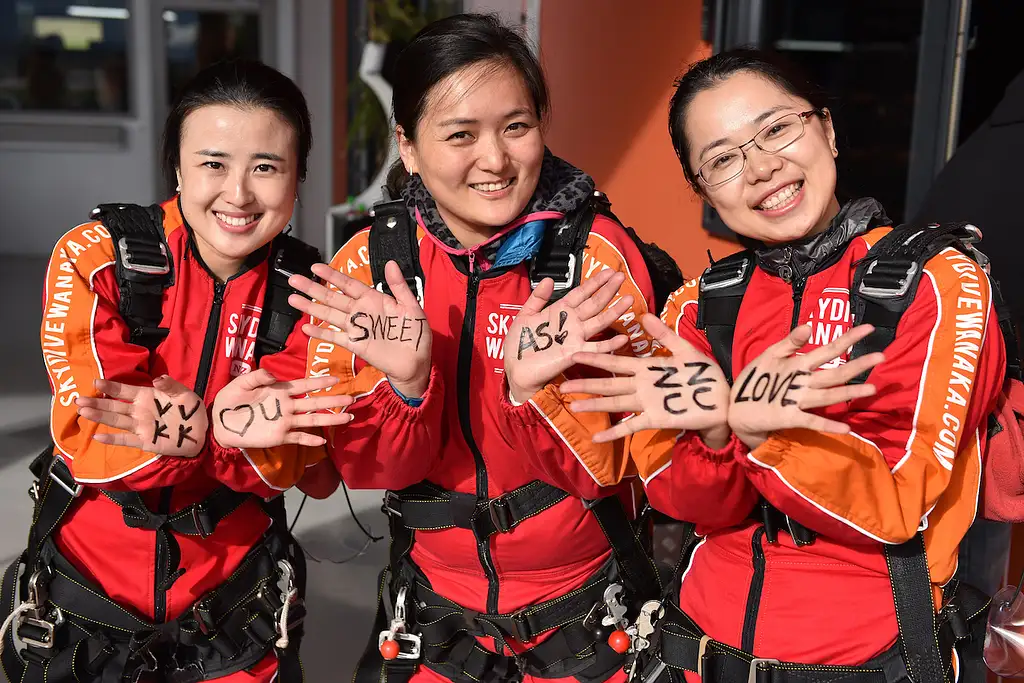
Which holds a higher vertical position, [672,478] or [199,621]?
[672,478]

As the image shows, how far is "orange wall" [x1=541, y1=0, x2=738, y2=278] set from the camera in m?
3.83

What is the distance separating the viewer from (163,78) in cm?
1066

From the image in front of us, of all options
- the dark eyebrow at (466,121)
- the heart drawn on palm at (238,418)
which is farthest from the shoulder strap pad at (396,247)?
the heart drawn on palm at (238,418)

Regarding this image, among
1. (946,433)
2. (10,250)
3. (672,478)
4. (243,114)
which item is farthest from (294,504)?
(10,250)

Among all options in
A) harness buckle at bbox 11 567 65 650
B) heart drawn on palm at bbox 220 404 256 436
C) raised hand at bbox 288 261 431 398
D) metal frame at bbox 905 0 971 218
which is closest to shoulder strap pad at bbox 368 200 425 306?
raised hand at bbox 288 261 431 398

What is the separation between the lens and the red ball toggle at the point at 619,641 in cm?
189

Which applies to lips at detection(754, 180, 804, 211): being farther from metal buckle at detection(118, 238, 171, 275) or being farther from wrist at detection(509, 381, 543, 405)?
metal buckle at detection(118, 238, 171, 275)

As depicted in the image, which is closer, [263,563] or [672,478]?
[672,478]

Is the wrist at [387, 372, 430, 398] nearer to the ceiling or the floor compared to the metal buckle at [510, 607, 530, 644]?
nearer to the ceiling

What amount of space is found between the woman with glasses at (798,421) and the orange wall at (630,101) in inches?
66.2

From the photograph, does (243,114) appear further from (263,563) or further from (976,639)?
(976,639)

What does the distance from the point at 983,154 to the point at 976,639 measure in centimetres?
133

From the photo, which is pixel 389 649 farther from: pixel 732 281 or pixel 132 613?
pixel 732 281

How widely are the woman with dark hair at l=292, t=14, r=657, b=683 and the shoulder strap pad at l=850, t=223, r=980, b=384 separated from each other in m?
0.41
